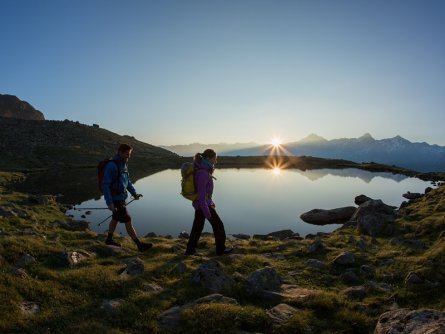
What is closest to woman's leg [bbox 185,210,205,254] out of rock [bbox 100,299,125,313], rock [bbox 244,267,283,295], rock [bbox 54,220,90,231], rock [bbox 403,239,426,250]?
rock [bbox 244,267,283,295]

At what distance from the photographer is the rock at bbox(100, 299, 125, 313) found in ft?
29.4

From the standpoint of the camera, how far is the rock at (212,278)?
36.5 ft

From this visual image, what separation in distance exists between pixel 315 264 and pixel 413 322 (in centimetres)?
784

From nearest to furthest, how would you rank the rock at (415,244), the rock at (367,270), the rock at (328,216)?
the rock at (367,270) < the rock at (415,244) < the rock at (328,216)

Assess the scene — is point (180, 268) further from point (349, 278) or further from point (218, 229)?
point (349, 278)

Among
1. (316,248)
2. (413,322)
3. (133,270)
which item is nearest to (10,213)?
(133,270)

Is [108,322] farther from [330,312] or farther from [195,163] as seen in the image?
[195,163]

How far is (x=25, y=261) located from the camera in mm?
11445

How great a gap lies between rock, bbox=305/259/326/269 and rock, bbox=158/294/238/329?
6.07 meters

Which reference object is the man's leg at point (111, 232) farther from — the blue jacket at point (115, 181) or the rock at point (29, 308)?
the rock at point (29, 308)

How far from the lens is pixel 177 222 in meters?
33.8

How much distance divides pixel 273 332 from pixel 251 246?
1103 centimetres

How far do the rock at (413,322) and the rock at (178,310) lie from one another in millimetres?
3859

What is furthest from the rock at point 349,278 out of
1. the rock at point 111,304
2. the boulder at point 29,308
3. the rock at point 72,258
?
the boulder at point 29,308
